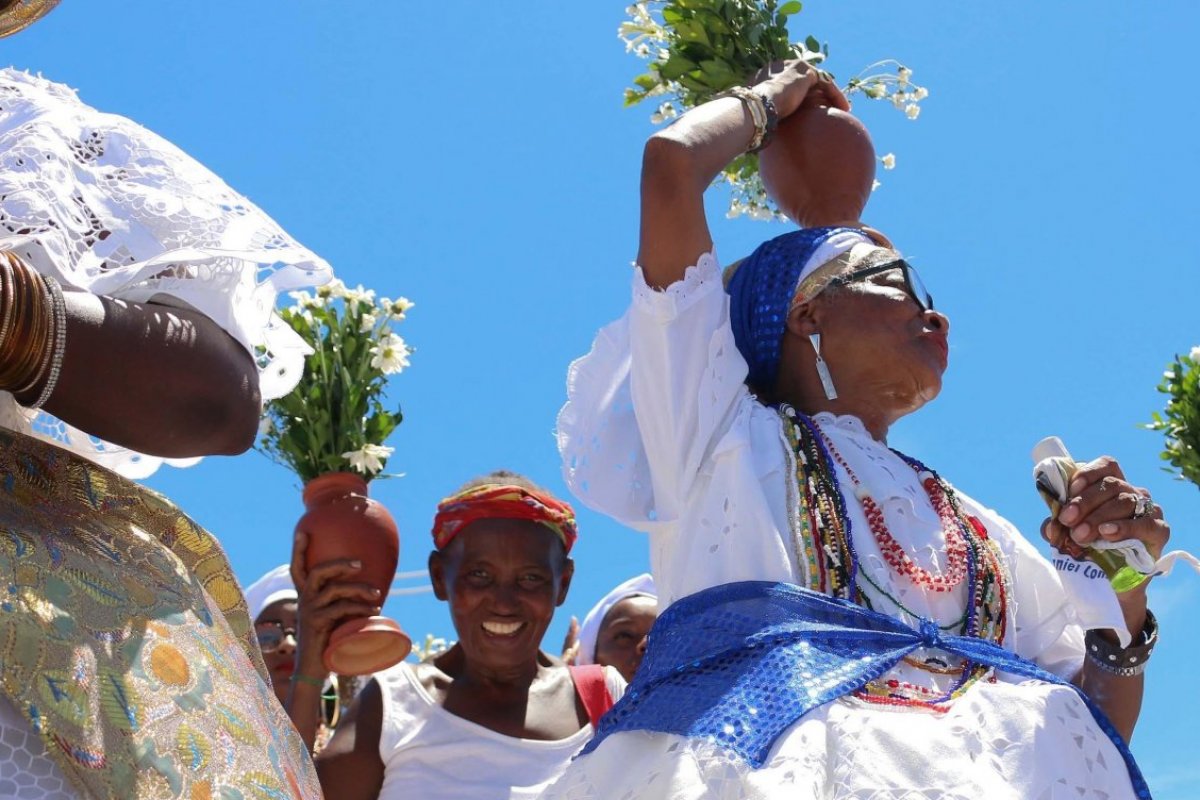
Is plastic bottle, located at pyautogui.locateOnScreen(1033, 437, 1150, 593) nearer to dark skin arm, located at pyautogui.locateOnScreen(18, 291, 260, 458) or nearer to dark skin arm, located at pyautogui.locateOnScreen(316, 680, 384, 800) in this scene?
dark skin arm, located at pyautogui.locateOnScreen(18, 291, 260, 458)

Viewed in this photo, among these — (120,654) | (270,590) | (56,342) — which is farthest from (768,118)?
(270,590)

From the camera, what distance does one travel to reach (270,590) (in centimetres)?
664

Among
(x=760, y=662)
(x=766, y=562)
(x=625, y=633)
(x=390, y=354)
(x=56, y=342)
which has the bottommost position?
(x=760, y=662)

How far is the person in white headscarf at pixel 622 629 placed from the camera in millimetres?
6121

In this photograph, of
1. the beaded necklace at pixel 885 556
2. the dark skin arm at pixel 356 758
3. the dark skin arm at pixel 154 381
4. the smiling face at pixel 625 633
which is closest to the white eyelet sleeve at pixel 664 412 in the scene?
the beaded necklace at pixel 885 556

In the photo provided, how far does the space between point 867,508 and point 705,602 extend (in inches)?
19.6

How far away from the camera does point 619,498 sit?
11.0 feet

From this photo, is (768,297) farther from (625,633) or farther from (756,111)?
(625,633)

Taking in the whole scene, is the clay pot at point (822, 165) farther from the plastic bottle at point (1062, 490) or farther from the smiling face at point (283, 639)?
the smiling face at point (283, 639)

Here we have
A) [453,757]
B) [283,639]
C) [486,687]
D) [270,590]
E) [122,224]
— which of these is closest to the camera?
[122,224]

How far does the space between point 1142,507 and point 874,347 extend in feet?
2.32

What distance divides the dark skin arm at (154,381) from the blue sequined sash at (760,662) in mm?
984

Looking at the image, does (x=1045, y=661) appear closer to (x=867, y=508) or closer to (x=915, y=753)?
(x=867, y=508)

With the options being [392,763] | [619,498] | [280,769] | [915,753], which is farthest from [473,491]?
[280,769]
